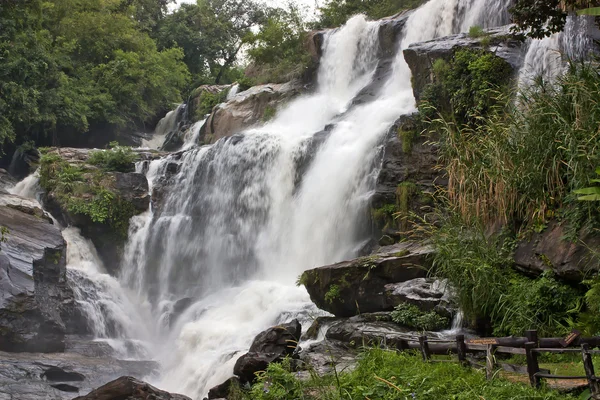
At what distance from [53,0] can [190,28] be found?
11376 mm

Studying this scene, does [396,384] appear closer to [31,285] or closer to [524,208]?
[524,208]

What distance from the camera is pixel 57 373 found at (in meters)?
11.7

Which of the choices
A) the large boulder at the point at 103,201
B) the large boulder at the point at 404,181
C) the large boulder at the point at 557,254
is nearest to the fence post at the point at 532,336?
the large boulder at the point at 557,254

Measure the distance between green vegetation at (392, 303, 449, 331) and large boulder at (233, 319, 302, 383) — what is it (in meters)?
1.67

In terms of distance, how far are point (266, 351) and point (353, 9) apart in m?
22.6

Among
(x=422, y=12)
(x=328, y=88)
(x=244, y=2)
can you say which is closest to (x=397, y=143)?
(x=422, y=12)

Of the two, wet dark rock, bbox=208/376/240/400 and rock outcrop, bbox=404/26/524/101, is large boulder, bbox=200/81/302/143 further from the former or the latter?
wet dark rock, bbox=208/376/240/400

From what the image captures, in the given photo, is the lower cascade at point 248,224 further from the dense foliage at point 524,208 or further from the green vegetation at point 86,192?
the dense foliage at point 524,208

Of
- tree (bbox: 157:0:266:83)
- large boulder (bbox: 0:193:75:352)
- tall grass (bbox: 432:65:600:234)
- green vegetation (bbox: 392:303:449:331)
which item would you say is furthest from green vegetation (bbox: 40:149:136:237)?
tree (bbox: 157:0:266:83)

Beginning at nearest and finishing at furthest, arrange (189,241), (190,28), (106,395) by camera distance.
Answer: (106,395), (189,241), (190,28)

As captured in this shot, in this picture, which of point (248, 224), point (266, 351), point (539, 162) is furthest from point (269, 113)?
point (539, 162)

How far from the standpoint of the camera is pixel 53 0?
2930 cm

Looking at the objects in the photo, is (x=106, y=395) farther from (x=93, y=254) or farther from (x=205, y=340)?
(x=93, y=254)

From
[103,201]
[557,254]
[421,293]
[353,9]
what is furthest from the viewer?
[353,9]
